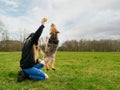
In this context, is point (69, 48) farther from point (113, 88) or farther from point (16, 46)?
point (113, 88)

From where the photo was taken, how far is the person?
29.6 feet

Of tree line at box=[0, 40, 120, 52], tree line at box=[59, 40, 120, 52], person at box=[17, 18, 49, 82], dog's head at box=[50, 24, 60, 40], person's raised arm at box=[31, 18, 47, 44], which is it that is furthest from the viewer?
tree line at box=[59, 40, 120, 52]

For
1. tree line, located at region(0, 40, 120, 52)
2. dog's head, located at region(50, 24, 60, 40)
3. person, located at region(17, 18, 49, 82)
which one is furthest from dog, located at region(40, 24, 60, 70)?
tree line, located at region(0, 40, 120, 52)

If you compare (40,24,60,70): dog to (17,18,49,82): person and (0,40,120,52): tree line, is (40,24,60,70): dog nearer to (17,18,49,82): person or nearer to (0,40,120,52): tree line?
(17,18,49,82): person

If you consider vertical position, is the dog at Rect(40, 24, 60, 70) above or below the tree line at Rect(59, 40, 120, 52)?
below

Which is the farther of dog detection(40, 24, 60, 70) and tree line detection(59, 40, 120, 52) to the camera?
tree line detection(59, 40, 120, 52)

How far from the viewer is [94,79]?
954 cm

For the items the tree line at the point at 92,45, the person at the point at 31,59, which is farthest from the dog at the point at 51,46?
the tree line at the point at 92,45

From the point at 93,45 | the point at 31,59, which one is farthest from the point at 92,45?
the point at 31,59

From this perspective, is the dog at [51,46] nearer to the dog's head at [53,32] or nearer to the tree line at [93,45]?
the dog's head at [53,32]

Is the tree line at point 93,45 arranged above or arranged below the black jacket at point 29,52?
above

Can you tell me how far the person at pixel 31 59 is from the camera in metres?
9.03

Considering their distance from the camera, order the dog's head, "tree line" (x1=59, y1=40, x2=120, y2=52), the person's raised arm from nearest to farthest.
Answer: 1. the person's raised arm
2. the dog's head
3. "tree line" (x1=59, y1=40, x2=120, y2=52)

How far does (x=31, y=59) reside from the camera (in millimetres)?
9320
